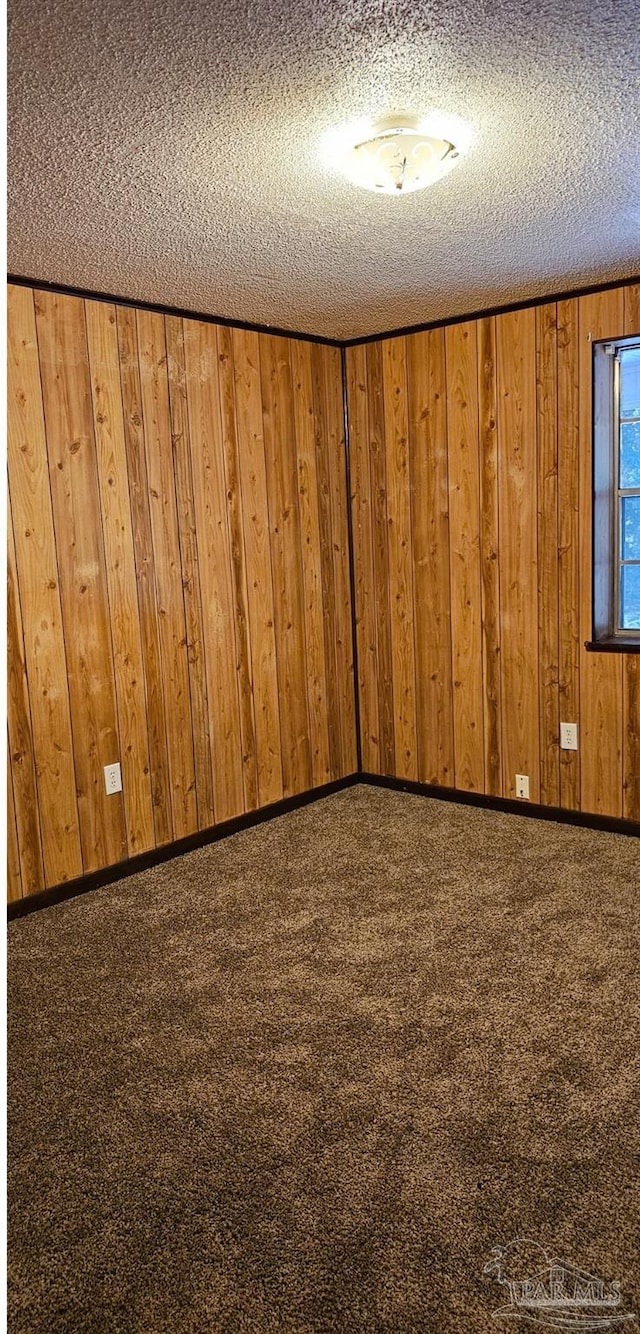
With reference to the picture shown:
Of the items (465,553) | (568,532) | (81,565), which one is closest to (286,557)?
(465,553)

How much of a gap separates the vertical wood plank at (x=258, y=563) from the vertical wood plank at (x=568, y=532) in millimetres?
1261

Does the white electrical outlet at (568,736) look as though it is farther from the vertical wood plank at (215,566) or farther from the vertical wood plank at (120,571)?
the vertical wood plank at (120,571)

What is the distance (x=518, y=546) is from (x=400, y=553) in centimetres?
64

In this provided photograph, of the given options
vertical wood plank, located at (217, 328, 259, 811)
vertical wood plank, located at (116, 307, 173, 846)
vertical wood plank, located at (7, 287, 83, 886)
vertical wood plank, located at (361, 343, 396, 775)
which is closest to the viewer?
vertical wood plank, located at (7, 287, 83, 886)

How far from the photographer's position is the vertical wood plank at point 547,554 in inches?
148

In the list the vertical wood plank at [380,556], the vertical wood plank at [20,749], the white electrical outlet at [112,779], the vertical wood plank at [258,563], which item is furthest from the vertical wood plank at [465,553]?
the vertical wood plank at [20,749]

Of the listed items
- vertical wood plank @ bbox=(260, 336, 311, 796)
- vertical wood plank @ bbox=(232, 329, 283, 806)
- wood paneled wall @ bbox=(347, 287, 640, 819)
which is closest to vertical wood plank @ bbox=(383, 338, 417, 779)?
wood paneled wall @ bbox=(347, 287, 640, 819)

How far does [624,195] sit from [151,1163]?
8.81 feet

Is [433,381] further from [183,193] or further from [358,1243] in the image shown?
[358,1243]

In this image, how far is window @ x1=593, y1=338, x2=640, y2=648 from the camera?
3670 mm

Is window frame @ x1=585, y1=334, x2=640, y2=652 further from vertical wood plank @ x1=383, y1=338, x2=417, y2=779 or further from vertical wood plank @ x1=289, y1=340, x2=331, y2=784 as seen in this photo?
vertical wood plank @ x1=289, y1=340, x2=331, y2=784

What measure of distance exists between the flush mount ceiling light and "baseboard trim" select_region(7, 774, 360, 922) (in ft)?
8.19

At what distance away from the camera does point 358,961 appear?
2.79 m

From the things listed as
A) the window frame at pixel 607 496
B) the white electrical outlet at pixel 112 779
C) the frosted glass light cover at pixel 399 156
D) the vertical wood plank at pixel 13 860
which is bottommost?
the vertical wood plank at pixel 13 860
